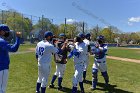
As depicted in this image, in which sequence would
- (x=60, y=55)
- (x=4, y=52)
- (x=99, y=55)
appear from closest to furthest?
(x=4, y=52)
(x=60, y=55)
(x=99, y=55)

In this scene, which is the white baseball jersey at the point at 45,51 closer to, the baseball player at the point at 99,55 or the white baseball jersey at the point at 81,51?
the white baseball jersey at the point at 81,51

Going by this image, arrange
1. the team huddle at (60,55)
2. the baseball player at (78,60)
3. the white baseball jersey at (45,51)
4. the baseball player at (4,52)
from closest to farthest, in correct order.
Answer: the baseball player at (4,52), the team huddle at (60,55), the white baseball jersey at (45,51), the baseball player at (78,60)

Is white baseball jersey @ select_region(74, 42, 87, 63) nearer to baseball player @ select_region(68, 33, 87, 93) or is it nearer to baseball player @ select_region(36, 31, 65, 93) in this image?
baseball player @ select_region(68, 33, 87, 93)

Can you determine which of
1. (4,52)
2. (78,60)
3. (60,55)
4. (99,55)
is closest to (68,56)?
(78,60)


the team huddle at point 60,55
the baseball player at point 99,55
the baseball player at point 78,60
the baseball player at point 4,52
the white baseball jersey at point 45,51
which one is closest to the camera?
the baseball player at point 4,52

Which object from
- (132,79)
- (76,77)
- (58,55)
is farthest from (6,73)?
(132,79)

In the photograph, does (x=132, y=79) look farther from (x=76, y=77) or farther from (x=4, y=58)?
(x=4, y=58)

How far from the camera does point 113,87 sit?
1166cm

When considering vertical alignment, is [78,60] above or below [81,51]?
below

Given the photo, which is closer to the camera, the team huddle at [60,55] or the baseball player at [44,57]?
the team huddle at [60,55]

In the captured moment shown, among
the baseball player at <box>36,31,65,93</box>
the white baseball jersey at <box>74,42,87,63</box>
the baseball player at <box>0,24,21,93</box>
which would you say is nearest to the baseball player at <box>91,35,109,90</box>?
the white baseball jersey at <box>74,42,87,63</box>

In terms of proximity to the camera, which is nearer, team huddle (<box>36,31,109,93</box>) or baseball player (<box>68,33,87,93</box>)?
team huddle (<box>36,31,109,93</box>)

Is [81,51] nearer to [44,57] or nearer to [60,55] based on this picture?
[60,55]

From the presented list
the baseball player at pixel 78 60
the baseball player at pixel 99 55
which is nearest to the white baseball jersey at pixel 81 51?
the baseball player at pixel 78 60
